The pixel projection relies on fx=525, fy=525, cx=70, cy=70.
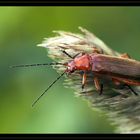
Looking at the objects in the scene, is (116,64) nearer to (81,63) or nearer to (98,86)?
(81,63)

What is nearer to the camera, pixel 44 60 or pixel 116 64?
pixel 116 64

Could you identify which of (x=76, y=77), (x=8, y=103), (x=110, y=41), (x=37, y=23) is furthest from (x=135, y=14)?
(x=76, y=77)

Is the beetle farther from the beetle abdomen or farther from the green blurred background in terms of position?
the green blurred background

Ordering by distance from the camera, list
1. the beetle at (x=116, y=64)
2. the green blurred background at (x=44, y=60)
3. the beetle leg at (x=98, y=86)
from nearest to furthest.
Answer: the beetle leg at (x=98, y=86)
the beetle at (x=116, y=64)
the green blurred background at (x=44, y=60)

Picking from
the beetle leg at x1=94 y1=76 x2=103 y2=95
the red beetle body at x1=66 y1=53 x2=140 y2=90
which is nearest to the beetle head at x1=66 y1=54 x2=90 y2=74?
the red beetle body at x1=66 y1=53 x2=140 y2=90

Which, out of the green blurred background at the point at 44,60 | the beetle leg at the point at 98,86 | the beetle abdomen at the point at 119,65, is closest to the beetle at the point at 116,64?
the beetle abdomen at the point at 119,65

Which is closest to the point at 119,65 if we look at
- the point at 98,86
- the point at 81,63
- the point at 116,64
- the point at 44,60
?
the point at 116,64

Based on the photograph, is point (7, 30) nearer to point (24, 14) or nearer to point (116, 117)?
point (24, 14)

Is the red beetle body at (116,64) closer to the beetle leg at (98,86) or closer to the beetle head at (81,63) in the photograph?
the beetle head at (81,63)
